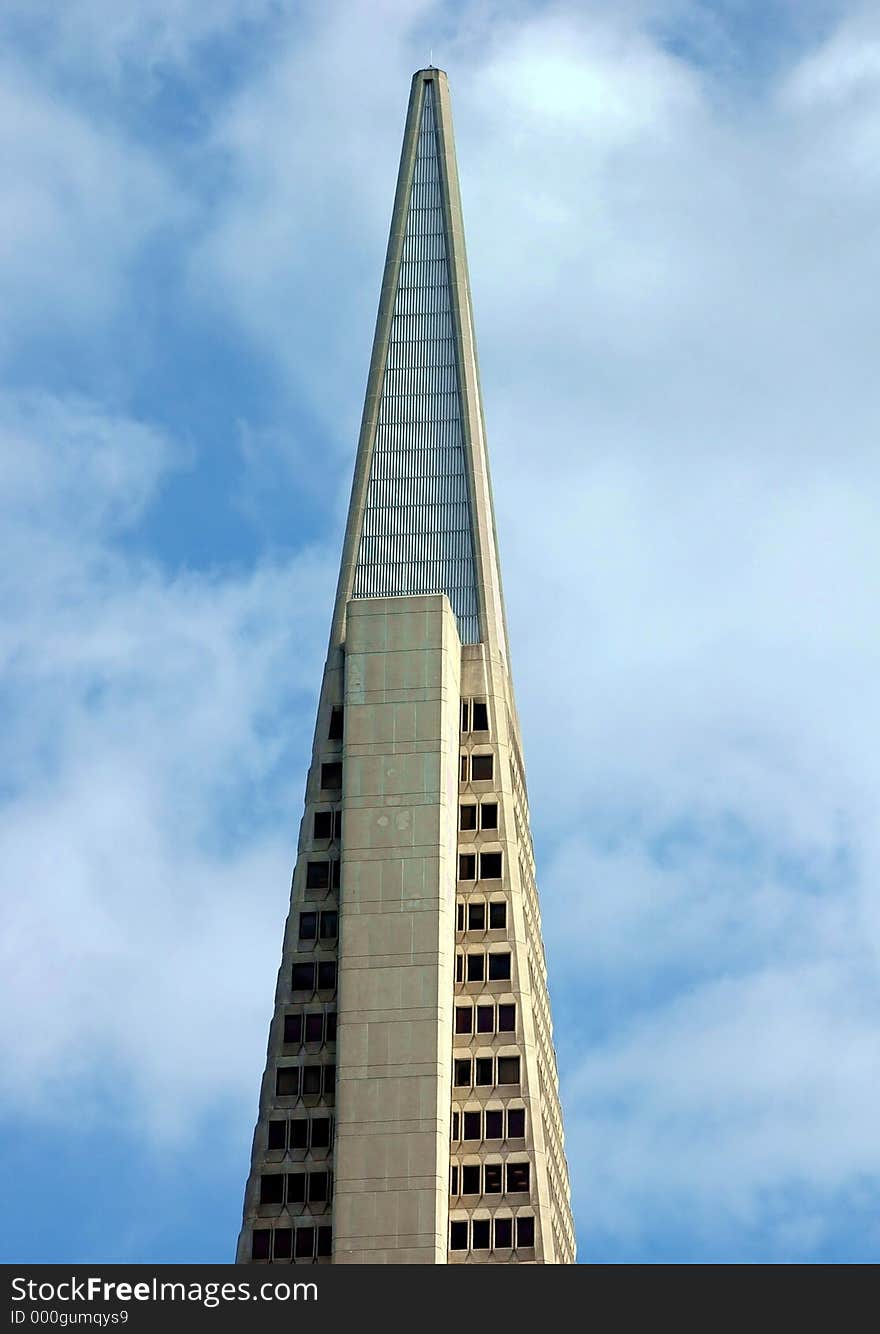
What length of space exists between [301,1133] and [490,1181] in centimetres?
1227

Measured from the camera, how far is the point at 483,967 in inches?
6954

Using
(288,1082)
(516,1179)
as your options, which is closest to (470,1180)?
(516,1179)

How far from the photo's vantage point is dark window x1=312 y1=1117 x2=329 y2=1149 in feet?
568

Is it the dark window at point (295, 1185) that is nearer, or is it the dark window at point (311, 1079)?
the dark window at point (295, 1185)

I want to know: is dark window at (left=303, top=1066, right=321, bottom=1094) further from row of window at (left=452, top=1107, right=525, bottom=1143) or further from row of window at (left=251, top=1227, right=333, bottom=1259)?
row of window at (left=452, top=1107, right=525, bottom=1143)

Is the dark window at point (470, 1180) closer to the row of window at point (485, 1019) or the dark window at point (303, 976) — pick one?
the row of window at point (485, 1019)

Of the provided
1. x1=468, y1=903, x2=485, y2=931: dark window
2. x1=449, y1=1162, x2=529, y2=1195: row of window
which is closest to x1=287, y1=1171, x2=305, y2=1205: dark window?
x1=449, y1=1162, x2=529, y2=1195: row of window

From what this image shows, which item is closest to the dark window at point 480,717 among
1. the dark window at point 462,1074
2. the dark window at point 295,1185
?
the dark window at point 462,1074

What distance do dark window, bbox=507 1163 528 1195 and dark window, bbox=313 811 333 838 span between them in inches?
984

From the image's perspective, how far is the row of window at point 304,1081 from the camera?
174750 millimetres

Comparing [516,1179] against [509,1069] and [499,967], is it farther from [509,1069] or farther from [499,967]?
[499,967]

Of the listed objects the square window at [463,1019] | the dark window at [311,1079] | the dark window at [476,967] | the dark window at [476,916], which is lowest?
the dark window at [311,1079]

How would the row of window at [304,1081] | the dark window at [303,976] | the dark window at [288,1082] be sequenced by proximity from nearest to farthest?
the row of window at [304,1081], the dark window at [288,1082], the dark window at [303,976]
